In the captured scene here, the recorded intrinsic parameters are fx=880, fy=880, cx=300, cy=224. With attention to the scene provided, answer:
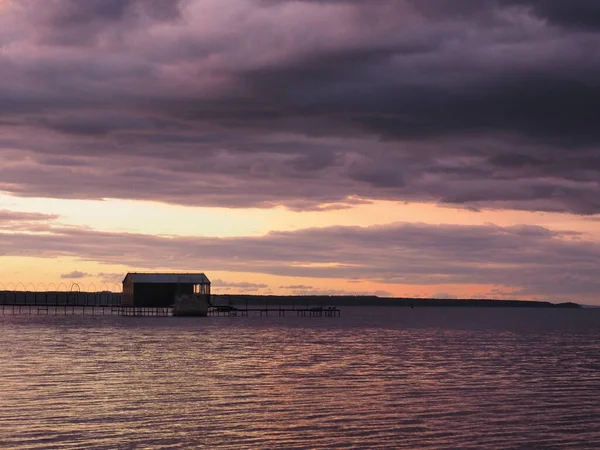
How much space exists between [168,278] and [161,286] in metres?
2.67

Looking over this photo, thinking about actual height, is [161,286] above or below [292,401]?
above

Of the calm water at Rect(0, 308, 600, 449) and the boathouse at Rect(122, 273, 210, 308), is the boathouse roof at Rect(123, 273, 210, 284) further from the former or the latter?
the calm water at Rect(0, 308, 600, 449)

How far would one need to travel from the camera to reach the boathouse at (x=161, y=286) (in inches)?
7333

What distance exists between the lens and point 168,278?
609 ft

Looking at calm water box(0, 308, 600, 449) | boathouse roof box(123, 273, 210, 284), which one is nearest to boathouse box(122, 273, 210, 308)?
boathouse roof box(123, 273, 210, 284)

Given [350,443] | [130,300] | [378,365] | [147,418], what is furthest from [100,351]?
[130,300]

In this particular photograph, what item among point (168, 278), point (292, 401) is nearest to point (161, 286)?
point (168, 278)

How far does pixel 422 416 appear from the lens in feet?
126

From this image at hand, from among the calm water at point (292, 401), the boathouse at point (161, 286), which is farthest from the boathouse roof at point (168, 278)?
the calm water at point (292, 401)

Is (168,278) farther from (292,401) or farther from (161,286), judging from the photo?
(292,401)

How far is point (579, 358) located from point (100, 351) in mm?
42979

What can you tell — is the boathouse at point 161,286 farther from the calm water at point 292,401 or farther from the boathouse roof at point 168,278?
the calm water at point 292,401

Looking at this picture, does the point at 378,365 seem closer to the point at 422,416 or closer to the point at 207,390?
the point at 207,390

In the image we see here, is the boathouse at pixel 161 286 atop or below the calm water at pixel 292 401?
atop
